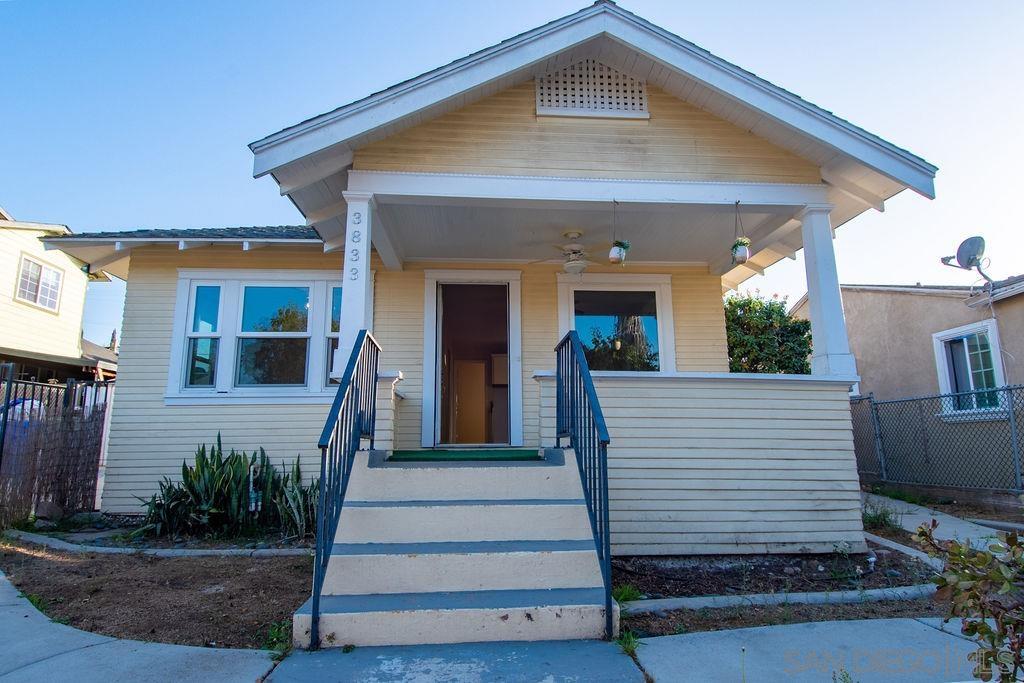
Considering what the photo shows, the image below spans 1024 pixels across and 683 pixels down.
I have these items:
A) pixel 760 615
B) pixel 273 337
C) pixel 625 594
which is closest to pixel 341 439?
pixel 625 594

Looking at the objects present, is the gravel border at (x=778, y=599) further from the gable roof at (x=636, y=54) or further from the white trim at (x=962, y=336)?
the white trim at (x=962, y=336)

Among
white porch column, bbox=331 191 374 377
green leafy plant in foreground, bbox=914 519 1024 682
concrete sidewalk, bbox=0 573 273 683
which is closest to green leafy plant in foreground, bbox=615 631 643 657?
green leafy plant in foreground, bbox=914 519 1024 682

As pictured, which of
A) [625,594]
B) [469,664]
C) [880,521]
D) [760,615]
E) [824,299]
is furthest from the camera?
[880,521]

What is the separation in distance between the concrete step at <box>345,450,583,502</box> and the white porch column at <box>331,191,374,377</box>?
45.4 inches

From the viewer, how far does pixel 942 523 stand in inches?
247

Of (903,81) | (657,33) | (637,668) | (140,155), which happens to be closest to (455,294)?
(657,33)

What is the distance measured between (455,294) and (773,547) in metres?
4.95

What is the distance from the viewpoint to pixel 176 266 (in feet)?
23.1

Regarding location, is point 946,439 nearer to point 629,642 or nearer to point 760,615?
point 760,615

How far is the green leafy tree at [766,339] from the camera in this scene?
10188 millimetres

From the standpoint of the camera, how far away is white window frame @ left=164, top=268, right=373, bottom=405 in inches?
265

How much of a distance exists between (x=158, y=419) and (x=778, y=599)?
651 centimetres

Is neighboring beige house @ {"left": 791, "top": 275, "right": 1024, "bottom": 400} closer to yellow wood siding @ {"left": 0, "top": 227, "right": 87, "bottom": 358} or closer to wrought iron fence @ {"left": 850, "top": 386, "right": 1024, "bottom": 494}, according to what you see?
wrought iron fence @ {"left": 850, "top": 386, "right": 1024, "bottom": 494}

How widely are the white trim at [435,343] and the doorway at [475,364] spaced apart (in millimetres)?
387
